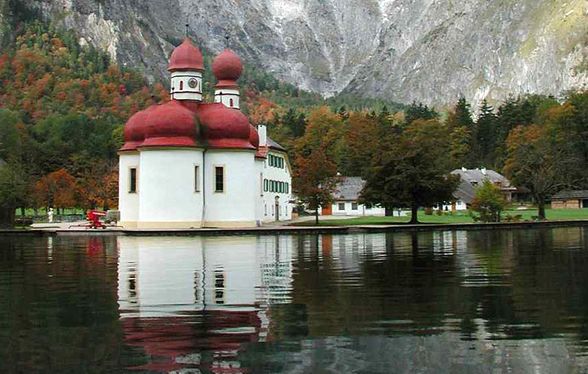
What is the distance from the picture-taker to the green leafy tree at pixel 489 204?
209 feet

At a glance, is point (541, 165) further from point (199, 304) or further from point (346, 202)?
point (199, 304)

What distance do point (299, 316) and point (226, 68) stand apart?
191ft

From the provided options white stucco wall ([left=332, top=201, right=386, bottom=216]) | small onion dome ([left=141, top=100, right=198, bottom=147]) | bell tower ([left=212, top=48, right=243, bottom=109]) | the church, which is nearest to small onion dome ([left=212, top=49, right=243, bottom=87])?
bell tower ([left=212, top=48, right=243, bottom=109])

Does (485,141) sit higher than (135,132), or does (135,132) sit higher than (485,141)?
(485,141)

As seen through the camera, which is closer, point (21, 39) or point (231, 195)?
point (231, 195)

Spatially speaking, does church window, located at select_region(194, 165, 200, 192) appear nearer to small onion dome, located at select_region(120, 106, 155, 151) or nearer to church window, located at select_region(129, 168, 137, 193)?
church window, located at select_region(129, 168, 137, 193)

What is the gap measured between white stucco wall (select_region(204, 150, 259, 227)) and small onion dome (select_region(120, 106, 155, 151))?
5.10 meters

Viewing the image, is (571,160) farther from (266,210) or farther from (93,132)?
(93,132)

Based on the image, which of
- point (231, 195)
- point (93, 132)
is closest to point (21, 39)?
point (93, 132)

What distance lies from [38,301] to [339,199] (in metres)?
82.8

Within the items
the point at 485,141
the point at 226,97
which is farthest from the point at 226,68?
the point at 485,141

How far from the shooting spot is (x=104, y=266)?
86.3ft

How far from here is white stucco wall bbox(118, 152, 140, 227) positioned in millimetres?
60875

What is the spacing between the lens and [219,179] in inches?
2403
